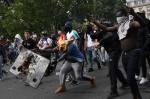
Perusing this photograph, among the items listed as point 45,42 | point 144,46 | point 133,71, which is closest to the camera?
point 133,71

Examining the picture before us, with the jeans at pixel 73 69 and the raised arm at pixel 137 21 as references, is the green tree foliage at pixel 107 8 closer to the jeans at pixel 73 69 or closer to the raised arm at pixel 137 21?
the jeans at pixel 73 69

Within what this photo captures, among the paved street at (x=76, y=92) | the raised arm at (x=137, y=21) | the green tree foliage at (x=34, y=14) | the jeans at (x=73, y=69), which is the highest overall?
the green tree foliage at (x=34, y=14)

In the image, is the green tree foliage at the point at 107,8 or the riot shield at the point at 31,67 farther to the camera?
the green tree foliage at the point at 107,8

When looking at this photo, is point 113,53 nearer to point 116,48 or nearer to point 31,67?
point 116,48

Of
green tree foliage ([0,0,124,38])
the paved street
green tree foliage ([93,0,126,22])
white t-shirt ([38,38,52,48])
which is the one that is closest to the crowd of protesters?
the paved street

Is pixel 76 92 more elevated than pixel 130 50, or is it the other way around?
pixel 130 50

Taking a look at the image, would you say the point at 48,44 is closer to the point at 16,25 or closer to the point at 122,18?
the point at 122,18

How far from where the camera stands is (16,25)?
31.1 metres

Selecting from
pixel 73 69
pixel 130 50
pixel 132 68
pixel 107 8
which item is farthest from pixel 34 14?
pixel 107 8

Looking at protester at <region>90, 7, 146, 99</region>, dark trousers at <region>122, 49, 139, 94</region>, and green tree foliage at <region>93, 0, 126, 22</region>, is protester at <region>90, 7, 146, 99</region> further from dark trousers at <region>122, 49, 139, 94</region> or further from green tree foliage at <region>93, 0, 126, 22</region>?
green tree foliage at <region>93, 0, 126, 22</region>

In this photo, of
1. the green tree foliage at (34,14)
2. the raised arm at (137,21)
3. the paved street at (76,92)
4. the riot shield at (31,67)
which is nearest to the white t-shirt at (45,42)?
the paved street at (76,92)

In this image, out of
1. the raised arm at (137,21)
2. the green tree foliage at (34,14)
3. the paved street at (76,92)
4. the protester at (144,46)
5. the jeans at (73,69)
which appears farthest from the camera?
the green tree foliage at (34,14)

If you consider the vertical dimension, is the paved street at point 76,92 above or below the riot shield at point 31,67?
below

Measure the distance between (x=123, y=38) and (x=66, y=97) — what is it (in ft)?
7.30
